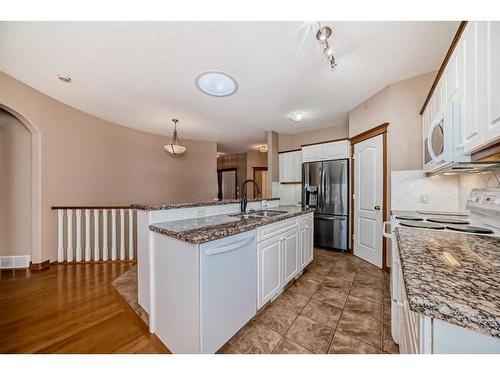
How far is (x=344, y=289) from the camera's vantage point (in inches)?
84.4

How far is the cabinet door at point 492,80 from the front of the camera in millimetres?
802

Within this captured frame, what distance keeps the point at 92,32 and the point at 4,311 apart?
2.62m

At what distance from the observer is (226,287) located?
1.31 m

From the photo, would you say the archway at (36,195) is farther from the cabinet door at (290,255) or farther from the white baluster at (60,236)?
the cabinet door at (290,255)

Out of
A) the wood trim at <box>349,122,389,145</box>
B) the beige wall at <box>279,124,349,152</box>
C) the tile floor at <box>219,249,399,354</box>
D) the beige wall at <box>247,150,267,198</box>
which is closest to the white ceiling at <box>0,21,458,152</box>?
the wood trim at <box>349,122,389,145</box>

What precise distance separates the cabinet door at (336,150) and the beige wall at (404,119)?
29.7 inches

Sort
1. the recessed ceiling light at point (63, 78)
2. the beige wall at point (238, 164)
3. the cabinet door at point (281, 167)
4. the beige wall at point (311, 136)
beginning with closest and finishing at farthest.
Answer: the recessed ceiling light at point (63, 78) → the beige wall at point (311, 136) → the cabinet door at point (281, 167) → the beige wall at point (238, 164)

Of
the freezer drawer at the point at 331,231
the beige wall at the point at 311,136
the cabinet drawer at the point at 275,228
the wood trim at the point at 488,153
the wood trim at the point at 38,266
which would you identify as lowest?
the wood trim at the point at 38,266

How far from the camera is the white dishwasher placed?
3.82 feet

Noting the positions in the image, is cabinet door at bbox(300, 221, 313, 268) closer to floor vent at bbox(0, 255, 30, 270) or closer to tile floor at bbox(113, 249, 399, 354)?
tile floor at bbox(113, 249, 399, 354)

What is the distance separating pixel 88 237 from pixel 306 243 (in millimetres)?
3268

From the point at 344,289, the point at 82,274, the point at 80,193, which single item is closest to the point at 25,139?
the point at 80,193

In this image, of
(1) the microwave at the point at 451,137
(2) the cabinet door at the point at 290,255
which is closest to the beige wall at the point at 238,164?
(2) the cabinet door at the point at 290,255

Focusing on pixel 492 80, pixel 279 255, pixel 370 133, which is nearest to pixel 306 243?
pixel 279 255
